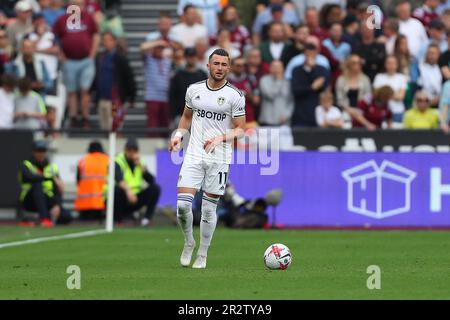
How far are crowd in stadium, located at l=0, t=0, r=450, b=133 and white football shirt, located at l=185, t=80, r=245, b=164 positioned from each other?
10.1 m

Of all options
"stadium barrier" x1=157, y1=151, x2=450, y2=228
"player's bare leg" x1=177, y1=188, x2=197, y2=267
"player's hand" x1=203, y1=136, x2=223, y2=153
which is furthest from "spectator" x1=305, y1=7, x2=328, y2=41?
"player's hand" x1=203, y1=136, x2=223, y2=153

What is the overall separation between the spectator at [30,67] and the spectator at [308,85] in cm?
540

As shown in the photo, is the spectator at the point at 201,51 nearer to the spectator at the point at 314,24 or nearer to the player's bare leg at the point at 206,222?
the spectator at the point at 314,24

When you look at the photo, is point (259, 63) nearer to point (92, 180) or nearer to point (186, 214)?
point (92, 180)

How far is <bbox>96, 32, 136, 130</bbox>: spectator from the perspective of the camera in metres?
27.1

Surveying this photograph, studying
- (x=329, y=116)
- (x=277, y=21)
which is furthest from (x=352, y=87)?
(x=277, y=21)

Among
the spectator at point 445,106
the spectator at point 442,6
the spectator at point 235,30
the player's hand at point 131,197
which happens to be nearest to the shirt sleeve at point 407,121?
the spectator at point 445,106

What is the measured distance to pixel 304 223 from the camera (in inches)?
974

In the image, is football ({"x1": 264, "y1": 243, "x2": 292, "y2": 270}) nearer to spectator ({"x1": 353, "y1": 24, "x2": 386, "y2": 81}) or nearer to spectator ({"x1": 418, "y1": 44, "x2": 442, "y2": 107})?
spectator ({"x1": 418, "y1": 44, "x2": 442, "y2": 107})

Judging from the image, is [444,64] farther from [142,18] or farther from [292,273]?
[292,273]

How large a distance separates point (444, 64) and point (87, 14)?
25.4ft

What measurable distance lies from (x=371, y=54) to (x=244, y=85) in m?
2.80

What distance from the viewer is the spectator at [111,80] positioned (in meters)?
27.1

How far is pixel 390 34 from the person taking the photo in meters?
27.4
